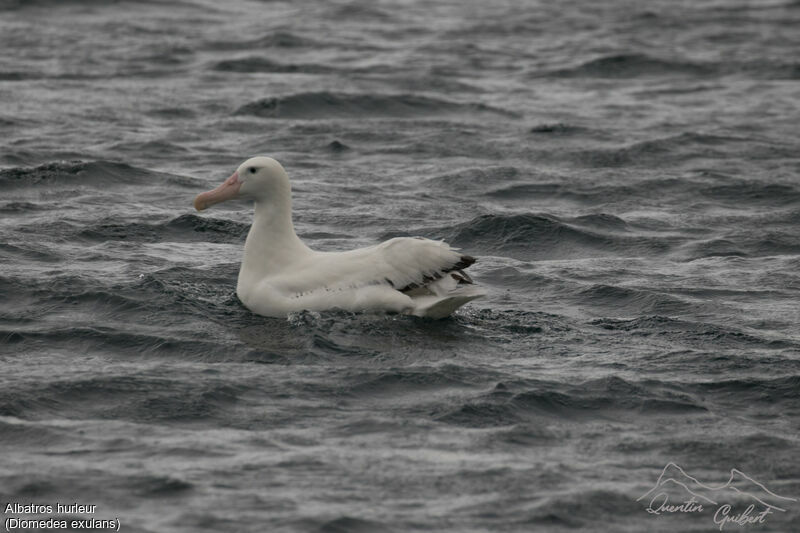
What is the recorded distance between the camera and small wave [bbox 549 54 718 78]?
26125mm

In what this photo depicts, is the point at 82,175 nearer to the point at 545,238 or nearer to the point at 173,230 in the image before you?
the point at 173,230

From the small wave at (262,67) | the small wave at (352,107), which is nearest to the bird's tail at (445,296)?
the small wave at (352,107)

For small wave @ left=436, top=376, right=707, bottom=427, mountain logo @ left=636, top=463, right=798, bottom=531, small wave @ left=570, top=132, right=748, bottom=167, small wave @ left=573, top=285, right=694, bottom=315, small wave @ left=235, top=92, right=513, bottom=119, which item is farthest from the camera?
small wave @ left=235, top=92, right=513, bottom=119

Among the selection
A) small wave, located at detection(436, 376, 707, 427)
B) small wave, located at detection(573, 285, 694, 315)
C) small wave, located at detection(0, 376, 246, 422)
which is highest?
small wave, located at detection(0, 376, 246, 422)

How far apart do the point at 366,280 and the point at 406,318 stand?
0.48 m

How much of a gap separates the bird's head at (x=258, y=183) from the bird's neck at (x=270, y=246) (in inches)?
3.7

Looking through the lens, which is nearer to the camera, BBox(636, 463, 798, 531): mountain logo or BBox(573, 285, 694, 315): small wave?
BBox(636, 463, 798, 531): mountain logo

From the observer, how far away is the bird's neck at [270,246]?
12.4m

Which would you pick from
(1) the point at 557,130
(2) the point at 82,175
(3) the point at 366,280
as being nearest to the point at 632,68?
(1) the point at 557,130

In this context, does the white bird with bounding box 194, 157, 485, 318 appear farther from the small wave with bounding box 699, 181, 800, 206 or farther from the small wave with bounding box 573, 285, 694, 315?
the small wave with bounding box 699, 181, 800, 206

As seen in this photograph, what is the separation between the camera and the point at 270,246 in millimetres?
12500

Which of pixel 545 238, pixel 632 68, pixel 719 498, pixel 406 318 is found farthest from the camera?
pixel 632 68

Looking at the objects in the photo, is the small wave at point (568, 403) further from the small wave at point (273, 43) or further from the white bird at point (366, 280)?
the small wave at point (273, 43)

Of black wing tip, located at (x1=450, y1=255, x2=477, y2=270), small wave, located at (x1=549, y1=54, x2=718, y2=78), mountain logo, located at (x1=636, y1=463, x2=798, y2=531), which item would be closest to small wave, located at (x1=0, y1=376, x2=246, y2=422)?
black wing tip, located at (x1=450, y1=255, x2=477, y2=270)
